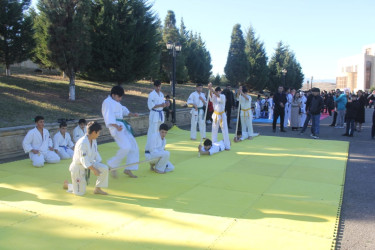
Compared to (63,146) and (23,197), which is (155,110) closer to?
(63,146)

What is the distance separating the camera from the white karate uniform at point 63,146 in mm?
7277

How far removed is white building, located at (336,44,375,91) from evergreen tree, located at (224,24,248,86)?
121 ft

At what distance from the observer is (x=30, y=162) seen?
6.96 m

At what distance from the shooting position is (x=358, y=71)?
66062 mm

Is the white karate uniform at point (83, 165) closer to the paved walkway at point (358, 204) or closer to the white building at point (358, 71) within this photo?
the paved walkway at point (358, 204)

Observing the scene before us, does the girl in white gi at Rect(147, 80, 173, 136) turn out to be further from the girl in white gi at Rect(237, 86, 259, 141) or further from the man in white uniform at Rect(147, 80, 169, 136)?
the girl in white gi at Rect(237, 86, 259, 141)

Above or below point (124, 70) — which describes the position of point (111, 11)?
above

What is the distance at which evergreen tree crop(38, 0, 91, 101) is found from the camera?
12.6 meters

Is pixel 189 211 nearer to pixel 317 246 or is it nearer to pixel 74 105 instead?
pixel 317 246

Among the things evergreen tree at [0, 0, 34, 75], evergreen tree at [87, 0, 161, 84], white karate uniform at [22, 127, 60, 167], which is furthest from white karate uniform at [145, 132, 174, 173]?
evergreen tree at [87, 0, 161, 84]

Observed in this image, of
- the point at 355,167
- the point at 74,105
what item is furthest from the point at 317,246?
the point at 74,105

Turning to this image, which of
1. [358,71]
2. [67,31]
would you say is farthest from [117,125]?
[358,71]

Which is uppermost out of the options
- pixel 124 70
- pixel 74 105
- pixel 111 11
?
pixel 111 11

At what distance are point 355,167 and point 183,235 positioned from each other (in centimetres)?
516
